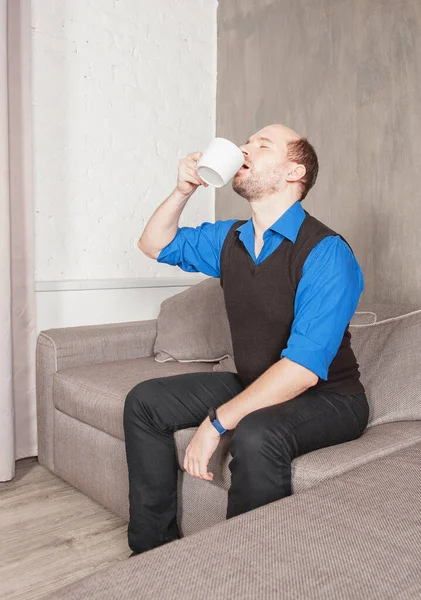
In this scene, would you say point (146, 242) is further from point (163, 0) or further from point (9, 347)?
point (163, 0)

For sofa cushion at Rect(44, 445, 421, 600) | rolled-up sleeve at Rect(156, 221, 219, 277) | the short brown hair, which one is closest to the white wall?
rolled-up sleeve at Rect(156, 221, 219, 277)

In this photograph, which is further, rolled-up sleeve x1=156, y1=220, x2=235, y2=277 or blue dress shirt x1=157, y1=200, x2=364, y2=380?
rolled-up sleeve x1=156, y1=220, x2=235, y2=277

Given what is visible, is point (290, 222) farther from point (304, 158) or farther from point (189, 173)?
point (189, 173)

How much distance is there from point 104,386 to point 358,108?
1497mm

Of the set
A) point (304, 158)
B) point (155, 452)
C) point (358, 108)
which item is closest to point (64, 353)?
point (155, 452)

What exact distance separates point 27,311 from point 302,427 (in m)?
1.51

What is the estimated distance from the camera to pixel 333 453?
4.83 ft

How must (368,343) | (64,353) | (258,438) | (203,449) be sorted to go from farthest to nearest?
(64,353) → (368,343) → (203,449) → (258,438)

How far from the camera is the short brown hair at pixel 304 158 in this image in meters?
1.72

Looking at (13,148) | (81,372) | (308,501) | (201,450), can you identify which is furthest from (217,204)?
(308,501)

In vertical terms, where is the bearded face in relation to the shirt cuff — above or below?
above

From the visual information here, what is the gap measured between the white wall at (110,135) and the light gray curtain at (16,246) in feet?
0.37

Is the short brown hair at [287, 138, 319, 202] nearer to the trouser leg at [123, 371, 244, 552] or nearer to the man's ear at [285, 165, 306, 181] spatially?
the man's ear at [285, 165, 306, 181]

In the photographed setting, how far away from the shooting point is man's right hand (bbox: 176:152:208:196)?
1729 millimetres
